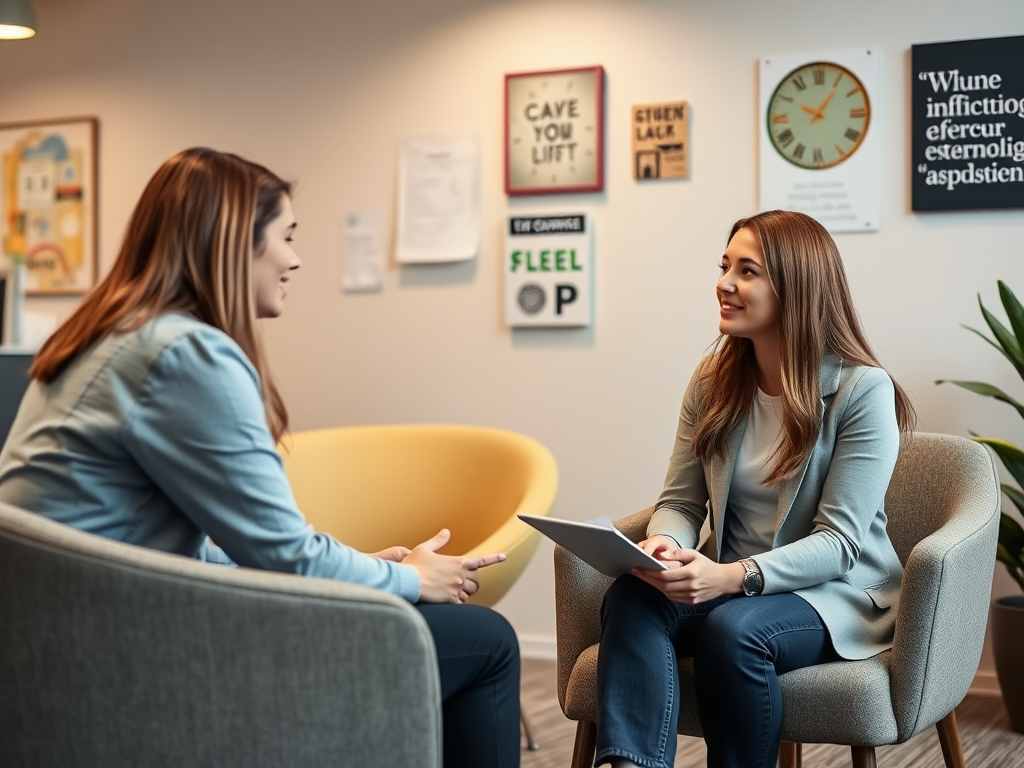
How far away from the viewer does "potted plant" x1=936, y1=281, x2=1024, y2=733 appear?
9.02 ft

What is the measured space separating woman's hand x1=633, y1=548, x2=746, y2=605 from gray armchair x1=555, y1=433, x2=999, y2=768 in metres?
0.16

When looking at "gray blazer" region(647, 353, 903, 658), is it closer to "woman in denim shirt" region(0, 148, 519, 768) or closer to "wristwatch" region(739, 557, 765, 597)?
"wristwatch" region(739, 557, 765, 597)

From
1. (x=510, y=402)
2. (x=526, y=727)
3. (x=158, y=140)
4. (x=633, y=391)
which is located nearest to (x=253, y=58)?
(x=158, y=140)

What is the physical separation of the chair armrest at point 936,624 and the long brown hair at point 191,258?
1.07 metres

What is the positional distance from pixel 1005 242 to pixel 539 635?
1886 millimetres

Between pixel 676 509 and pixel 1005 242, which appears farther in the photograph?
pixel 1005 242

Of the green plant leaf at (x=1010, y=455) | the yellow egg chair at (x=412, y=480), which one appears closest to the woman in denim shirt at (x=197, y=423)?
the yellow egg chair at (x=412, y=480)

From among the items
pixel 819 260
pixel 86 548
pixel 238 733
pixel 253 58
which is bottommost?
pixel 238 733

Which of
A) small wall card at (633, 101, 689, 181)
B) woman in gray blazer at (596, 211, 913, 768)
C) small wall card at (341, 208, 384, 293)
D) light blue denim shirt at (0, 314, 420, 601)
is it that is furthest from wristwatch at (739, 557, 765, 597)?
small wall card at (341, 208, 384, 293)

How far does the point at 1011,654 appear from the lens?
2.77 m

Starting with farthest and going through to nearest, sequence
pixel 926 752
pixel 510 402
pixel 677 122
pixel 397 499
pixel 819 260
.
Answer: pixel 510 402 → pixel 677 122 → pixel 397 499 → pixel 926 752 → pixel 819 260

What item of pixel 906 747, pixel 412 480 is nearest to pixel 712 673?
pixel 906 747

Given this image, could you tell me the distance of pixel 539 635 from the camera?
11.8 feet

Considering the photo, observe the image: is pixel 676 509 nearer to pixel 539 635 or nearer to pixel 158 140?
pixel 539 635
